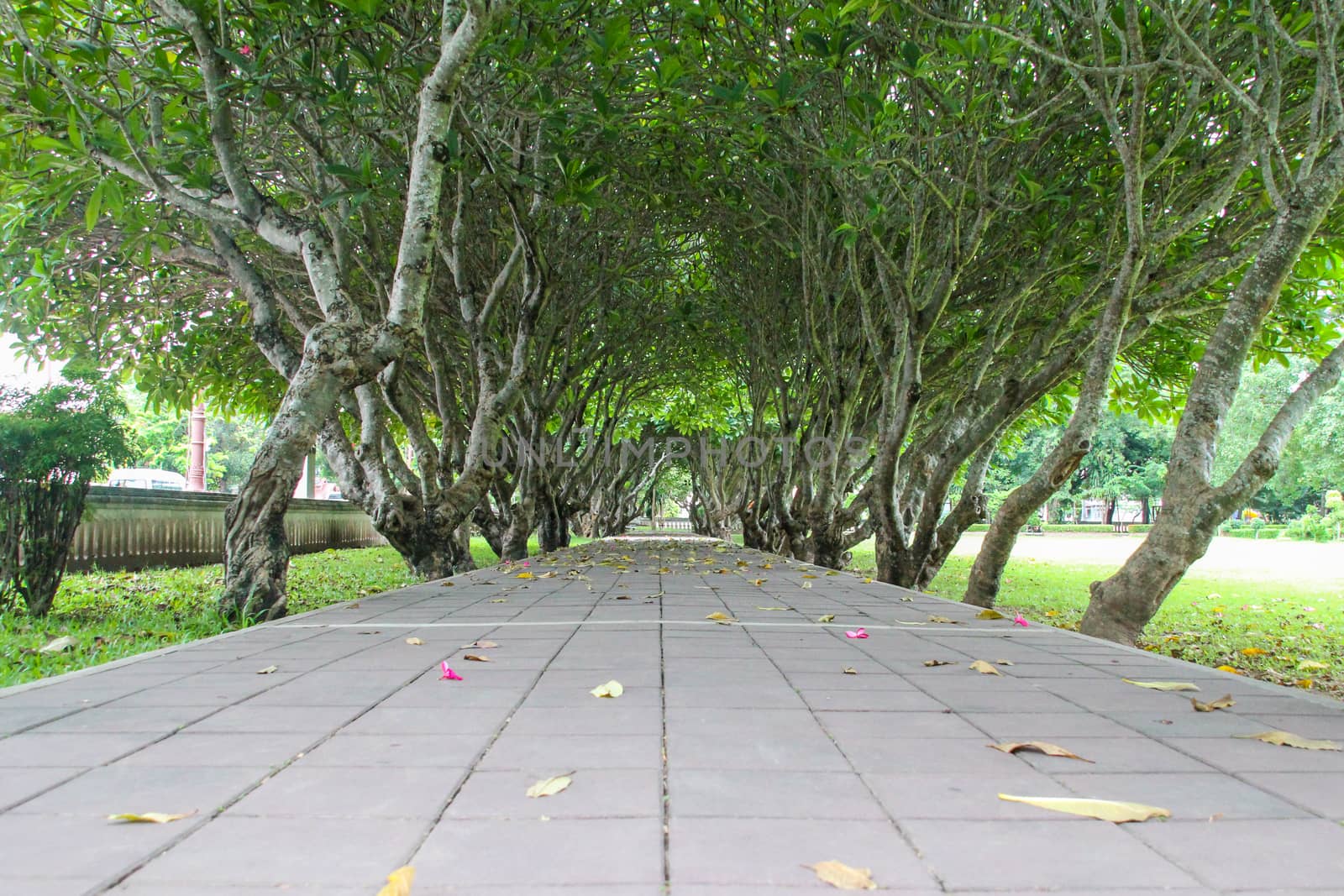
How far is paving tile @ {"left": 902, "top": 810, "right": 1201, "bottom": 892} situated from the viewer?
1.42 metres

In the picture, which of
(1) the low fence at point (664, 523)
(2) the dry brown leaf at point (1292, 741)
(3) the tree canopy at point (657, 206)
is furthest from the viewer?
(1) the low fence at point (664, 523)

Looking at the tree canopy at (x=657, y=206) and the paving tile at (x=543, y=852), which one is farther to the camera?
the tree canopy at (x=657, y=206)

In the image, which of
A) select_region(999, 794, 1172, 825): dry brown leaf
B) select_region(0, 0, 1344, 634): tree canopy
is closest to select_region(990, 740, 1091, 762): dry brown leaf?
select_region(999, 794, 1172, 825): dry brown leaf

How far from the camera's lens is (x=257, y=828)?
1626 millimetres

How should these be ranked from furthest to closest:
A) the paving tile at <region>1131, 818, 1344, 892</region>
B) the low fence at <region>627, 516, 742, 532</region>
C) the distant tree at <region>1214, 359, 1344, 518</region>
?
the low fence at <region>627, 516, 742, 532</region>, the distant tree at <region>1214, 359, 1344, 518</region>, the paving tile at <region>1131, 818, 1344, 892</region>

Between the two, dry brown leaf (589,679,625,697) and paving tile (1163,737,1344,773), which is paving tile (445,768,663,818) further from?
paving tile (1163,737,1344,773)

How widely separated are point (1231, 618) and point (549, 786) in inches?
386

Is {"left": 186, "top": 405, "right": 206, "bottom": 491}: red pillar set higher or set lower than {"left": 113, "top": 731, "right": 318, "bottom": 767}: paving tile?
higher

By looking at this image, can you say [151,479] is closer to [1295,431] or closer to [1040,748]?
[1040,748]

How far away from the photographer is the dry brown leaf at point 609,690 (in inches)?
108

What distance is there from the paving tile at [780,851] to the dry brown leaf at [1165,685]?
195 centimetres

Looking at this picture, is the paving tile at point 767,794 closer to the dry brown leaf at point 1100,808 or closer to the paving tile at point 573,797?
the paving tile at point 573,797

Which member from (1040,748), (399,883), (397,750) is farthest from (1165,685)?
(399,883)

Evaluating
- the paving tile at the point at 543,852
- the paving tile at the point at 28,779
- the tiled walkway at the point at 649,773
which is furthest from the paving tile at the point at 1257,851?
the paving tile at the point at 28,779
